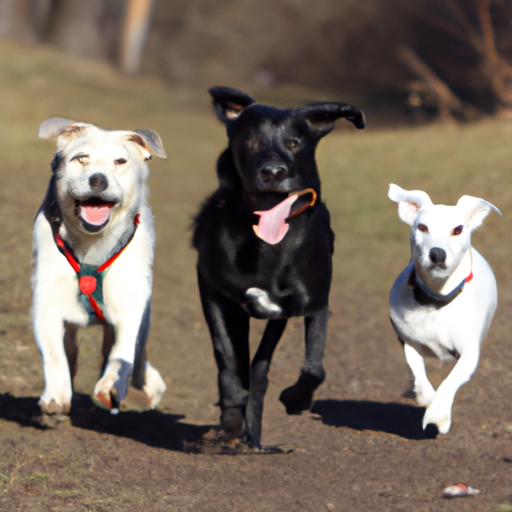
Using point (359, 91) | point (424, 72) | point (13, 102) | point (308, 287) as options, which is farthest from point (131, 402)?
point (359, 91)

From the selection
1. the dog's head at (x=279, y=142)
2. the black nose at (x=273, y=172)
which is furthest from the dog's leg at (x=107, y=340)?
the black nose at (x=273, y=172)

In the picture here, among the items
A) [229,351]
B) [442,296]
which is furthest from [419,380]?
[229,351]

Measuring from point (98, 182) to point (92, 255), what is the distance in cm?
42

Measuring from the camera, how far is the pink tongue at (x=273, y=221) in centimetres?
438

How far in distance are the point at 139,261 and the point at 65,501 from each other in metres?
1.18

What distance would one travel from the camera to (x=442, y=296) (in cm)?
450

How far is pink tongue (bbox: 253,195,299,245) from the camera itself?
4379 millimetres

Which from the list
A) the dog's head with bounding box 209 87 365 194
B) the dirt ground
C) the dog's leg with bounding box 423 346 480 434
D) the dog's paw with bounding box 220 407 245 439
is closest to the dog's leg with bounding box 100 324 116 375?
the dirt ground

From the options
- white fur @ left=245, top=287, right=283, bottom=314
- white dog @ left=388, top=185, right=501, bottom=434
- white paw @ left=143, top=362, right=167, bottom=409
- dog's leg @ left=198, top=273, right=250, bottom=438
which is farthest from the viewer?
white paw @ left=143, top=362, right=167, bottom=409

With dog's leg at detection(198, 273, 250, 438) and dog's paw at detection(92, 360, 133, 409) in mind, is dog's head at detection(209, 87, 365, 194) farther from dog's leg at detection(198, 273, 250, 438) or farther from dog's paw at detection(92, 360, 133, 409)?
dog's paw at detection(92, 360, 133, 409)

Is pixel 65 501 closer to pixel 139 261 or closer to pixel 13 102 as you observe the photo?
pixel 139 261

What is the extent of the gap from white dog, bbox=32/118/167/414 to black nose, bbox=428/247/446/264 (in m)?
1.37

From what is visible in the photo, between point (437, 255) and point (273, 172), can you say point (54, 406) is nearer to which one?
point (273, 172)

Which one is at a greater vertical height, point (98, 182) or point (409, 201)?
point (409, 201)
